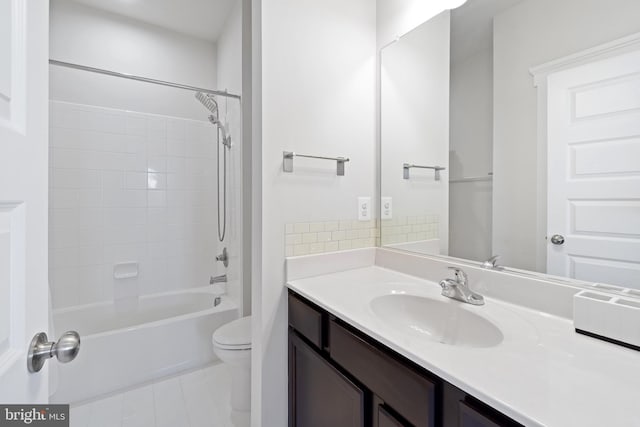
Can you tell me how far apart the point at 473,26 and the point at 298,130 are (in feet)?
2.74

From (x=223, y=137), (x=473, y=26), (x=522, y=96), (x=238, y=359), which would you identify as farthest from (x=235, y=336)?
(x=473, y=26)

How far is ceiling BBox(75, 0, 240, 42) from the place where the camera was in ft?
7.05

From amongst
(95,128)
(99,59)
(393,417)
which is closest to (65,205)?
(95,128)

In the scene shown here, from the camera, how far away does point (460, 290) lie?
1.00 meters

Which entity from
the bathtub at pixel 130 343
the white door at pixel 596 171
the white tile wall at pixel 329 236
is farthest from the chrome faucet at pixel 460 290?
the bathtub at pixel 130 343

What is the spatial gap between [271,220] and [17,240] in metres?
0.79

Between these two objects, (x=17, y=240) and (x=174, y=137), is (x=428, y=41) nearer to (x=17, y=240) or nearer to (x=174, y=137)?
(x=17, y=240)

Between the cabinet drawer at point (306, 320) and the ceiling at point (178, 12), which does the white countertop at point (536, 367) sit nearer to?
the cabinet drawer at point (306, 320)

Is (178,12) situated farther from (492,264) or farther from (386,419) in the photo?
(386,419)

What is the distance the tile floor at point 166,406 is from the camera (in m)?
1.49

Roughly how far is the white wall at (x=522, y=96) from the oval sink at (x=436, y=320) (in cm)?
29

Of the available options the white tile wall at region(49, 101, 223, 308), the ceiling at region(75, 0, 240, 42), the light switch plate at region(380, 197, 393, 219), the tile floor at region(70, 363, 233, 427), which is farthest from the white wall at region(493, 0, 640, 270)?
the white tile wall at region(49, 101, 223, 308)

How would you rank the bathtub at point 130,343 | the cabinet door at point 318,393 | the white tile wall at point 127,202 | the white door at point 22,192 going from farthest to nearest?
the white tile wall at point 127,202
the bathtub at point 130,343
the cabinet door at point 318,393
the white door at point 22,192

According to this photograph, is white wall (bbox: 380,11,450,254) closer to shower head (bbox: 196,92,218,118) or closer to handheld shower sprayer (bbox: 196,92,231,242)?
handheld shower sprayer (bbox: 196,92,231,242)
